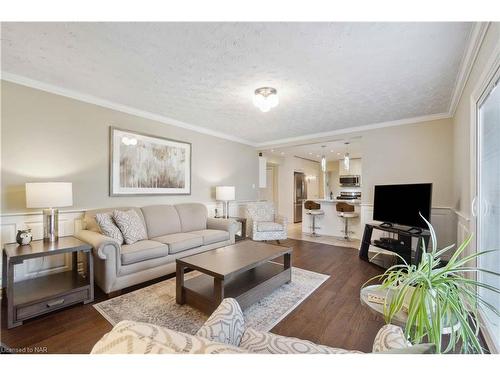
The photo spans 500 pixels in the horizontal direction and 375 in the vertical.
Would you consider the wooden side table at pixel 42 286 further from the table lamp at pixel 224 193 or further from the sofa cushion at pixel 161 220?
the table lamp at pixel 224 193

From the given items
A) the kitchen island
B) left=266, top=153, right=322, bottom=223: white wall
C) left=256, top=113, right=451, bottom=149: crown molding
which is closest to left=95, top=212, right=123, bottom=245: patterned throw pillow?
left=256, top=113, right=451, bottom=149: crown molding

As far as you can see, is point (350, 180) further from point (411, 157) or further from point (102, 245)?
point (102, 245)

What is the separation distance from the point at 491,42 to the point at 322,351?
230 centimetres

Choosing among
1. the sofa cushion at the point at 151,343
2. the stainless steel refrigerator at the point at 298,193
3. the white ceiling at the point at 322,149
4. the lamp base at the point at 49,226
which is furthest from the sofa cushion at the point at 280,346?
the stainless steel refrigerator at the point at 298,193

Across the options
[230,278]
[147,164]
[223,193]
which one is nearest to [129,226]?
[147,164]

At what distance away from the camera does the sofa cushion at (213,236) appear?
351 cm

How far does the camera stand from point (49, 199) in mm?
2363

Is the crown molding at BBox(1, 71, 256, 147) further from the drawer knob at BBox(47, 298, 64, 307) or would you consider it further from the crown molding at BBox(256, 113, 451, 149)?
the drawer knob at BBox(47, 298, 64, 307)

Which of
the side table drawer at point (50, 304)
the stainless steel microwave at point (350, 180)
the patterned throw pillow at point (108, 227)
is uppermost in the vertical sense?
the stainless steel microwave at point (350, 180)

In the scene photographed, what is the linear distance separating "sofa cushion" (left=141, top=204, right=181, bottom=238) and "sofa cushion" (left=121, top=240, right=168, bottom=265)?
38 cm

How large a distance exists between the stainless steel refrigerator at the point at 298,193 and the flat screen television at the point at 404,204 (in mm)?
4322

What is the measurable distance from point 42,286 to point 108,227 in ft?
2.58

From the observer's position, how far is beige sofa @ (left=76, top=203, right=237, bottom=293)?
243 centimetres

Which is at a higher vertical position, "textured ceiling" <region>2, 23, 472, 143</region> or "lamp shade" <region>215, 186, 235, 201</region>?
"textured ceiling" <region>2, 23, 472, 143</region>
